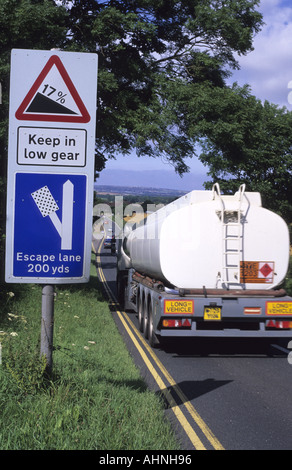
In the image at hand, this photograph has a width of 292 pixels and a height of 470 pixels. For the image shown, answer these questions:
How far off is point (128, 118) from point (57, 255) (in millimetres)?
15343

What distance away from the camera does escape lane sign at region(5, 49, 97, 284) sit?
5398 mm

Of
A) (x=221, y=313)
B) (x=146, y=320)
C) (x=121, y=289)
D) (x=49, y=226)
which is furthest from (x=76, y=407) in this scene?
(x=121, y=289)

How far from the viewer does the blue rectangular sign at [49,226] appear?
213 inches

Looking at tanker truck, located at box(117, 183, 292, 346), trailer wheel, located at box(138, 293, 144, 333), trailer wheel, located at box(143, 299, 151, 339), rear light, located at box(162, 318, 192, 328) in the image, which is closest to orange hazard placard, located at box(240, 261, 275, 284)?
tanker truck, located at box(117, 183, 292, 346)

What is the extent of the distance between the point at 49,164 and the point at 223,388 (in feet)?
18.0

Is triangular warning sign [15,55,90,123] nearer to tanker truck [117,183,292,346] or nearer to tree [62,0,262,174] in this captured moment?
tanker truck [117,183,292,346]

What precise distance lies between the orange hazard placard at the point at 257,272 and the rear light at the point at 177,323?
141 cm

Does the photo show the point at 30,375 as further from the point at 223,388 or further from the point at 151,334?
the point at 151,334

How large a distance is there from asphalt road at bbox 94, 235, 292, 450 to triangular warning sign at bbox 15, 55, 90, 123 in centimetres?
360

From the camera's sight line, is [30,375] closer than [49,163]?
No

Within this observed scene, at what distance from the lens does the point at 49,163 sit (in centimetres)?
546
